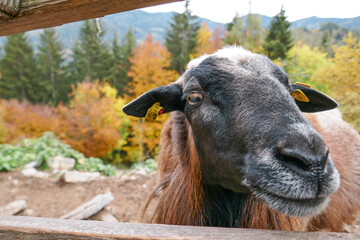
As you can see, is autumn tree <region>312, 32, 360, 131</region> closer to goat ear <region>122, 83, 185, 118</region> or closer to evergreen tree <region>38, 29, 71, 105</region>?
goat ear <region>122, 83, 185, 118</region>

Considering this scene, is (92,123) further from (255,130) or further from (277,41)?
(255,130)

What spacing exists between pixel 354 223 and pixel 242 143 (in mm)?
2344

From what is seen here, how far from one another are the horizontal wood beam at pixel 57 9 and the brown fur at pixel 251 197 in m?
1.43

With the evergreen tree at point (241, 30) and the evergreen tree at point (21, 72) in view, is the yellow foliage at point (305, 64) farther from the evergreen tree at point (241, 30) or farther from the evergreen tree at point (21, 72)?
the evergreen tree at point (21, 72)

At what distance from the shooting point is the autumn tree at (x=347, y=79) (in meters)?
3.21

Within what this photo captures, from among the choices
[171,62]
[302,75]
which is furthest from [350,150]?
[171,62]

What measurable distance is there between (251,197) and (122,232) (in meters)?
1.43

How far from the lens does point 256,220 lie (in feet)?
7.40

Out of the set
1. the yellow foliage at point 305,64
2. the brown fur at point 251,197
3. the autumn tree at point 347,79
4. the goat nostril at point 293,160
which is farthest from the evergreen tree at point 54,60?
the yellow foliage at point 305,64

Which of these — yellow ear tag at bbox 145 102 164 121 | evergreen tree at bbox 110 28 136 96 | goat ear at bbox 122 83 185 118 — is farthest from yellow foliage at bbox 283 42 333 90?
evergreen tree at bbox 110 28 136 96

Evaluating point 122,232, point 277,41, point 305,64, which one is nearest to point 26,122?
point 277,41

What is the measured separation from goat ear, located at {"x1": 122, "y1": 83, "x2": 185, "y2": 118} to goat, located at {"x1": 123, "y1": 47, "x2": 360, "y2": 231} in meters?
0.01

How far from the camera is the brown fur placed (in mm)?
2295

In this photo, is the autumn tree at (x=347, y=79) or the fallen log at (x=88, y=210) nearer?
the autumn tree at (x=347, y=79)
